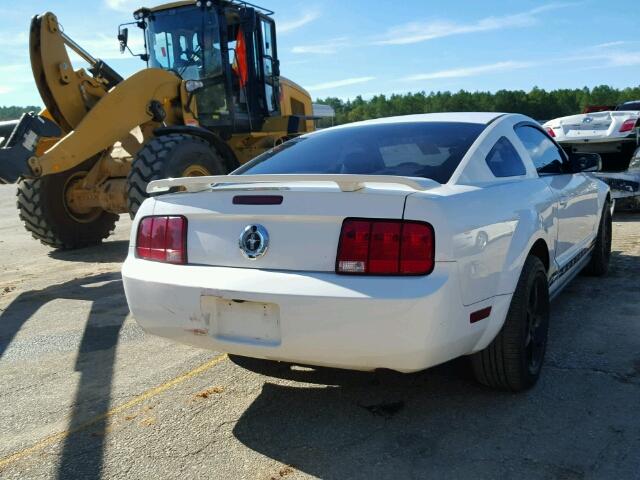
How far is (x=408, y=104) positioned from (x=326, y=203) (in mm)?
87598

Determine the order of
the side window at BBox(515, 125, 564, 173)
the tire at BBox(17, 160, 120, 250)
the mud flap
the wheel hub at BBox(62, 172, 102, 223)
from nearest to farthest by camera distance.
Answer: the side window at BBox(515, 125, 564, 173) < the mud flap < the tire at BBox(17, 160, 120, 250) < the wheel hub at BBox(62, 172, 102, 223)

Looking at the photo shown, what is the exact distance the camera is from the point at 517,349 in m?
3.03

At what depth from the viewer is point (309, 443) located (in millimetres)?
2777

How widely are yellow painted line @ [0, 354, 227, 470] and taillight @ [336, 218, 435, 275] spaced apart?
1.47 m

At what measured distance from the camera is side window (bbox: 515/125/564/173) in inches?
156

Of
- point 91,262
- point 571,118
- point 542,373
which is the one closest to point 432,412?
point 542,373

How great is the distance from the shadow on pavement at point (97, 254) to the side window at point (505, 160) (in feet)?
17.7

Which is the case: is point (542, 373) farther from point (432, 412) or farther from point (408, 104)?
point (408, 104)

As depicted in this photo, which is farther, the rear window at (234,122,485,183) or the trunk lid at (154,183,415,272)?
the rear window at (234,122,485,183)

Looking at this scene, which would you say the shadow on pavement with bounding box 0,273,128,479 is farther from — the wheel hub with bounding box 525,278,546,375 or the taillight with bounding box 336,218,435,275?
the wheel hub with bounding box 525,278,546,375

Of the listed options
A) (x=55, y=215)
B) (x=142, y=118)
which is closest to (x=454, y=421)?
(x=142, y=118)

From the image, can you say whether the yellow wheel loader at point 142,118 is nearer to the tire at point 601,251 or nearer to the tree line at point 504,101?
the tire at point 601,251

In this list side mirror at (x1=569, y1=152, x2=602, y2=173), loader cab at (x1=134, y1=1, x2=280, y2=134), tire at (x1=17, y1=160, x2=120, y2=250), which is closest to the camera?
side mirror at (x1=569, y1=152, x2=602, y2=173)

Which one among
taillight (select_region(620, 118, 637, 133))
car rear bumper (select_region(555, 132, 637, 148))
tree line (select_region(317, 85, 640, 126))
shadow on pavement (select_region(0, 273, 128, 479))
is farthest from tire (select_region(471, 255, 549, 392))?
tree line (select_region(317, 85, 640, 126))
